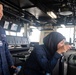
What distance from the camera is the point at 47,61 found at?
1.71 meters

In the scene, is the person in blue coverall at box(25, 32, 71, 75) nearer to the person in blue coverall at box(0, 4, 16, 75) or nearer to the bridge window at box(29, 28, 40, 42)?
the person in blue coverall at box(0, 4, 16, 75)

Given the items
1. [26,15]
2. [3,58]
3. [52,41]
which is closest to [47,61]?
[52,41]

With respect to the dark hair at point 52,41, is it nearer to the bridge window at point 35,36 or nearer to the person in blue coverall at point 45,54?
the person in blue coverall at point 45,54

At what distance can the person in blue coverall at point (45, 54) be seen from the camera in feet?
5.65

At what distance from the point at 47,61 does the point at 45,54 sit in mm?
112

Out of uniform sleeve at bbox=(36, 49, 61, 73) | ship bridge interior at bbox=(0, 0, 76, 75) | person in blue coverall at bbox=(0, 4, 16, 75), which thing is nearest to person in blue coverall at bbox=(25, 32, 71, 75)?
uniform sleeve at bbox=(36, 49, 61, 73)

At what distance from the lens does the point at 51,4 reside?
779cm

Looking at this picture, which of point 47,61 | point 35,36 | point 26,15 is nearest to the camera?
point 47,61

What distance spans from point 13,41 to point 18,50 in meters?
0.91

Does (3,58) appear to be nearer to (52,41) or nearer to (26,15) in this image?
(52,41)

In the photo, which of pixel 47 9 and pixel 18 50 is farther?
pixel 47 9

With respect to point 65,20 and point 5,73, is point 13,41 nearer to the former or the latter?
point 5,73

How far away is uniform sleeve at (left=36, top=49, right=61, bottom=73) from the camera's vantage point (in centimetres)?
168

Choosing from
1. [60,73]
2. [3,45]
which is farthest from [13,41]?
[3,45]
